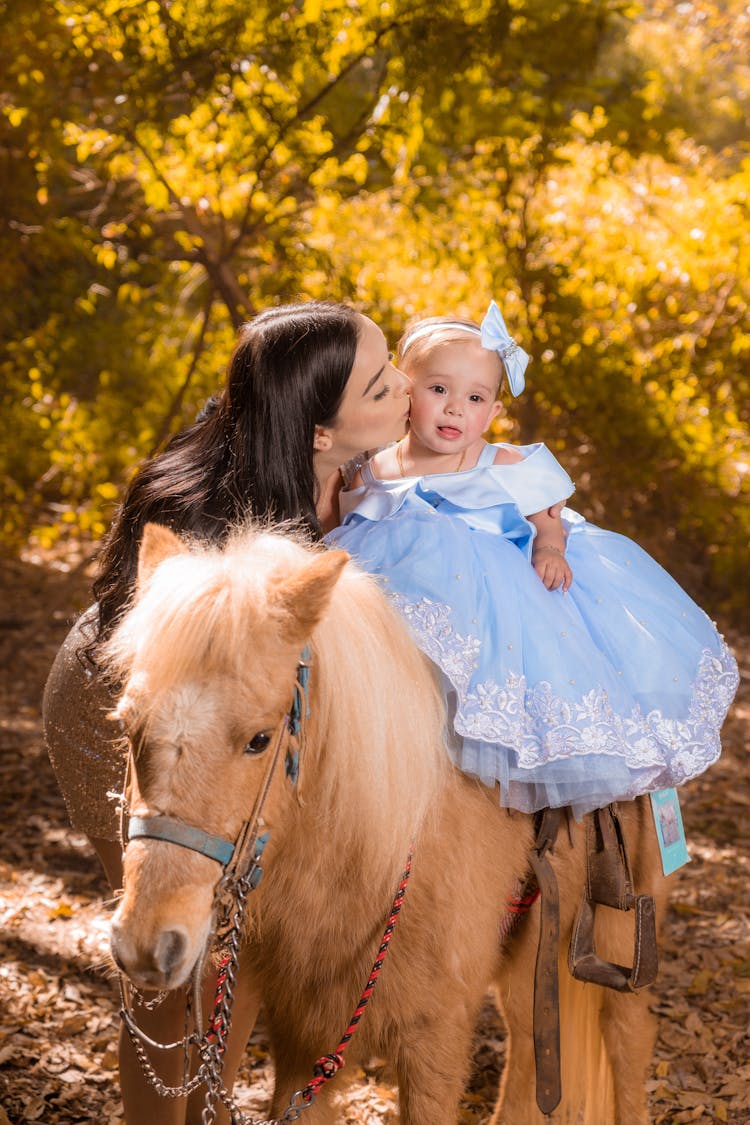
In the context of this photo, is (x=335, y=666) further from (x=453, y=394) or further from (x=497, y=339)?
(x=497, y=339)

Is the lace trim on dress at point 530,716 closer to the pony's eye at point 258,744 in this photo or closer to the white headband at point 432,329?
the pony's eye at point 258,744

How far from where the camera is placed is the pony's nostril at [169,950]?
5.00 ft

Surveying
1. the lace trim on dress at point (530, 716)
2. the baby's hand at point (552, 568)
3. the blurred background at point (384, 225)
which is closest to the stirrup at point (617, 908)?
the lace trim on dress at point (530, 716)

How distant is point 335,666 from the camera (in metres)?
1.84

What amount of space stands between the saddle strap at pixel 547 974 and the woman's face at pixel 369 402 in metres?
0.92

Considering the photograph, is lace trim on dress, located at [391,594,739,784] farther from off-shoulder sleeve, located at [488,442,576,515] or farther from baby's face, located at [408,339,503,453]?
baby's face, located at [408,339,503,453]

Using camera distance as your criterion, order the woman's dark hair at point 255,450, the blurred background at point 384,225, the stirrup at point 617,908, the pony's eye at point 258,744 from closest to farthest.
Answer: the pony's eye at point 258,744, the woman's dark hair at point 255,450, the stirrup at point 617,908, the blurred background at point 384,225

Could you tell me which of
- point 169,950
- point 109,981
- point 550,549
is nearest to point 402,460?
point 550,549

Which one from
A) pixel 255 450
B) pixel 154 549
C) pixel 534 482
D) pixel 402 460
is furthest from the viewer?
pixel 402 460

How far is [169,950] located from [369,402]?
1.25m

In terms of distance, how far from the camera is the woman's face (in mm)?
2295

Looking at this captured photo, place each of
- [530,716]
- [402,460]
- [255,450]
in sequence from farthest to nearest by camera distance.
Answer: [402,460] < [255,450] < [530,716]

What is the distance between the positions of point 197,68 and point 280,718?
448 cm

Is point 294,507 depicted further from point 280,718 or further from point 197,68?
point 197,68
